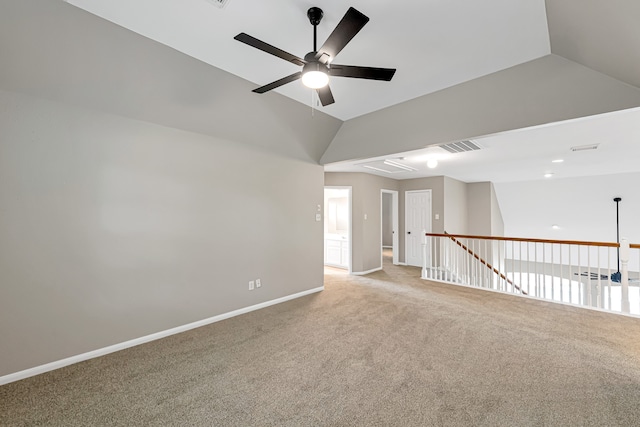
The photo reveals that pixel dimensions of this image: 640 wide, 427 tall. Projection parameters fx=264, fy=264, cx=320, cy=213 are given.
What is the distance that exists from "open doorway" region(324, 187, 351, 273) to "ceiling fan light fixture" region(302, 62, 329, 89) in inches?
168

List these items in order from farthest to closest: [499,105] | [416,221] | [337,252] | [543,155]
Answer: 1. [416,221]
2. [337,252]
3. [543,155]
4. [499,105]

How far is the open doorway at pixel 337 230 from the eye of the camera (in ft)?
21.8

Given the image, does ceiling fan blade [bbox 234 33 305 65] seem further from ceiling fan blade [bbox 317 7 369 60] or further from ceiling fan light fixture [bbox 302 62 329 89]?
ceiling fan blade [bbox 317 7 369 60]

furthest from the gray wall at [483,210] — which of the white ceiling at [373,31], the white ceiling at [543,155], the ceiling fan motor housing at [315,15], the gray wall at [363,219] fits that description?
the ceiling fan motor housing at [315,15]

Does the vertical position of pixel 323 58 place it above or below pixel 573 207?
above

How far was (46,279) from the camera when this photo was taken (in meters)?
2.33

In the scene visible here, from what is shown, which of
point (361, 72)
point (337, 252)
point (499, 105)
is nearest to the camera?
point (361, 72)

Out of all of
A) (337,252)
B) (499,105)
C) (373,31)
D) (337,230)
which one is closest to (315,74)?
(373,31)

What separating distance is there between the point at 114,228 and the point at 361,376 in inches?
108

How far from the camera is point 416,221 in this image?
732 cm

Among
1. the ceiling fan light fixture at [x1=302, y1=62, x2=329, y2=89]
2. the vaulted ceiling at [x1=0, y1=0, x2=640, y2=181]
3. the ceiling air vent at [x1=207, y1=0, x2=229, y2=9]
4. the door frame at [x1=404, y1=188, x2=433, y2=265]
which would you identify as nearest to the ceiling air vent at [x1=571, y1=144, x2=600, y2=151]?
the vaulted ceiling at [x1=0, y1=0, x2=640, y2=181]

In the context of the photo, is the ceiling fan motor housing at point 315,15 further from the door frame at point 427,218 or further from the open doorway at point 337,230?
the door frame at point 427,218

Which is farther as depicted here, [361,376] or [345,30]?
[361,376]

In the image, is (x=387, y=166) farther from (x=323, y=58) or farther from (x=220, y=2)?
(x=220, y=2)
